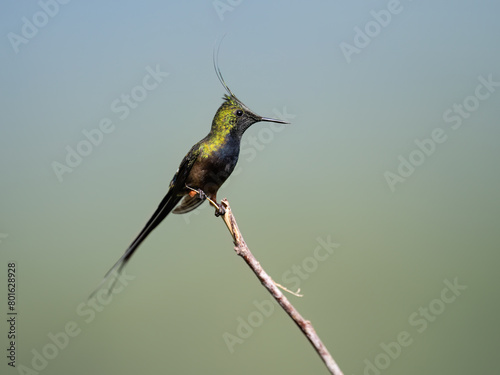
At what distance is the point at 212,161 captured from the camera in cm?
235

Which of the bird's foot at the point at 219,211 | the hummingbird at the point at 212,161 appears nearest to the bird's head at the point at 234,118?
the hummingbird at the point at 212,161

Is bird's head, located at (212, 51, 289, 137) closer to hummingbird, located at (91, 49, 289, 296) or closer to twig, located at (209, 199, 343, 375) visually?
Result: hummingbird, located at (91, 49, 289, 296)

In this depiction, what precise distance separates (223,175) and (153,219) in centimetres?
43

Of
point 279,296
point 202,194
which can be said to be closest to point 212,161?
point 202,194

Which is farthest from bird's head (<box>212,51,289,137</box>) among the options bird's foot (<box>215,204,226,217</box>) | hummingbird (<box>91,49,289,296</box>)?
bird's foot (<box>215,204,226,217</box>)

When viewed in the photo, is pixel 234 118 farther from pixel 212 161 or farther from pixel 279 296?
pixel 279 296

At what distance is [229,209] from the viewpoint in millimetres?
2266

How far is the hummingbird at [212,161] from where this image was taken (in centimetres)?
236

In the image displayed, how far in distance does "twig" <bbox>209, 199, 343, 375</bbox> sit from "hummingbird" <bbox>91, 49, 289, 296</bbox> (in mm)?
173

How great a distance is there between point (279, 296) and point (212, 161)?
0.85 meters

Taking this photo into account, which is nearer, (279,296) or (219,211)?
(279,296)

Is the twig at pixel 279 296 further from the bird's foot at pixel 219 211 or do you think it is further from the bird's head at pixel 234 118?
the bird's head at pixel 234 118

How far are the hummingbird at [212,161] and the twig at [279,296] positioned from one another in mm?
173

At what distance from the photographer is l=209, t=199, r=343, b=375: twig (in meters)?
1.70
